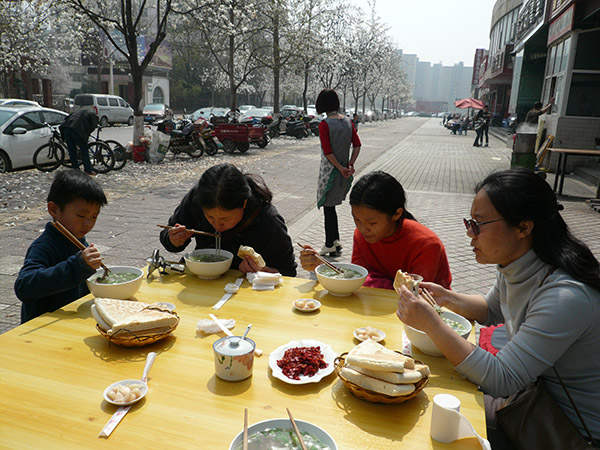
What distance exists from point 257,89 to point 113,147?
40977 mm

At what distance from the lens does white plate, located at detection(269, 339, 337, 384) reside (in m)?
1.55

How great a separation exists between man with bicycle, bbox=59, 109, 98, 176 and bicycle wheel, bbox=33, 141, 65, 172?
0.85 m

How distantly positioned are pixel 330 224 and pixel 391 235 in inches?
113

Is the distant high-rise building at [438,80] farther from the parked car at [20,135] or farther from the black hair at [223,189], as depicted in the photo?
the black hair at [223,189]

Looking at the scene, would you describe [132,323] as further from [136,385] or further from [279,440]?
[279,440]

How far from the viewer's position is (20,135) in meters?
10.3

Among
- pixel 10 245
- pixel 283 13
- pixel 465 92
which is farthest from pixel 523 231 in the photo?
pixel 465 92

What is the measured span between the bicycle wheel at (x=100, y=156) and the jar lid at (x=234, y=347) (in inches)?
409

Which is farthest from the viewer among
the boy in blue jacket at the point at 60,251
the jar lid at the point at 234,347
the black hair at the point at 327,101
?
the black hair at the point at 327,101

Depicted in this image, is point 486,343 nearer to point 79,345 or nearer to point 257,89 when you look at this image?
point 79,345

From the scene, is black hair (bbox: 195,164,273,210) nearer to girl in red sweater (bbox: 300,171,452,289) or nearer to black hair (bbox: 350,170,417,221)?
girl in red sweater (bbox: 300,171,452,289)

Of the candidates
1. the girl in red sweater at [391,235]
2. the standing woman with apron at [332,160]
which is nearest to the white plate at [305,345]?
the girl in red sweater at [391,235]

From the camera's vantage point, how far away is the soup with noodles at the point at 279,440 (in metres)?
1.25

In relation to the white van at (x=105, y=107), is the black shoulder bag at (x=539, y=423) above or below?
below
